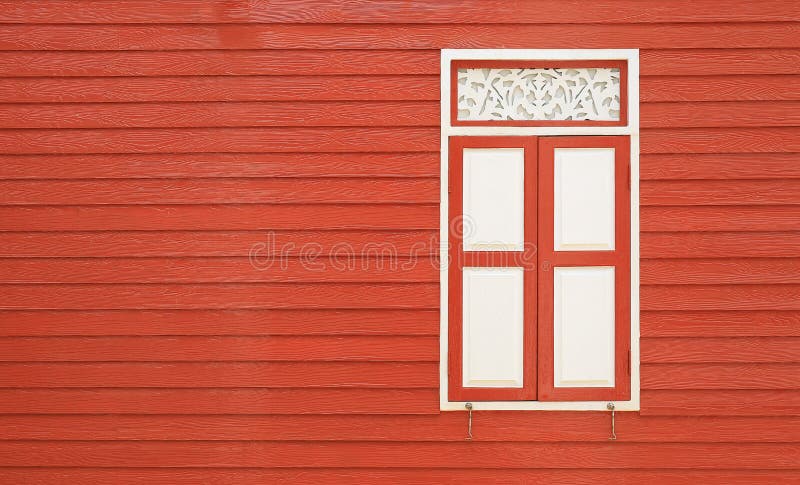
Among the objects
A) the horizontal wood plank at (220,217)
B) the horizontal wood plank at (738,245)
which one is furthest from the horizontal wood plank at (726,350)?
the horizontal wood plank at (220,217)

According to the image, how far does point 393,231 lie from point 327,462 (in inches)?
47.8

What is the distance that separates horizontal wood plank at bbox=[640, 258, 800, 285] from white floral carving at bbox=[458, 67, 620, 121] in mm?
844

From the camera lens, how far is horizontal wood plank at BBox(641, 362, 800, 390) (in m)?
3.11

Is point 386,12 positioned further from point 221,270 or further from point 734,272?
point 734,272

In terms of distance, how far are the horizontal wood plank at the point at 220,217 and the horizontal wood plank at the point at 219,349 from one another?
522 mm

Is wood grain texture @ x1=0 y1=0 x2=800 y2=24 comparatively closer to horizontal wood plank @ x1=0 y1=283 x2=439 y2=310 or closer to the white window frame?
the white window frame

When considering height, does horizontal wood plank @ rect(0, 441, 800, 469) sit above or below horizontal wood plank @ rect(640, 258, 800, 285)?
below

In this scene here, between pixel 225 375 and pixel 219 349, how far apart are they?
135mm

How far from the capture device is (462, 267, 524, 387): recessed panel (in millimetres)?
3168

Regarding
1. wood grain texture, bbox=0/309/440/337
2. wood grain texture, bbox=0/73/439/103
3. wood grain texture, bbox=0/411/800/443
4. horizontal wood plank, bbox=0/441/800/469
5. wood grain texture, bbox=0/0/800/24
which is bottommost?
horizontal wood plank, bbox=0/441/800/469

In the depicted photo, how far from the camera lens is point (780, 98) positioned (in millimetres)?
3102

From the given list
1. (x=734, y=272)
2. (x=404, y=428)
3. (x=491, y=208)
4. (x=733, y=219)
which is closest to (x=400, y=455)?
(x=404, y=428)

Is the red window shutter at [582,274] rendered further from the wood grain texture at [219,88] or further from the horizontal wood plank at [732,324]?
the wood grain texture at [219,88]

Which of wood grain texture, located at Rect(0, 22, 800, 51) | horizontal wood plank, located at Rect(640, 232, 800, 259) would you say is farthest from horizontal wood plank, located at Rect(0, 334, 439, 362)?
wood grain texture, located at Rect(0, 22, 800, 51)
